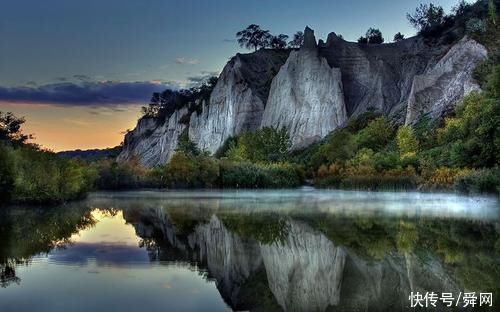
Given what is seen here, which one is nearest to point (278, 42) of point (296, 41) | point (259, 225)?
point (296, 41)

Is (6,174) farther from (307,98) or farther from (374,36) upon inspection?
(374,36)

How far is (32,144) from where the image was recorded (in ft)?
122

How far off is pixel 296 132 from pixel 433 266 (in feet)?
239

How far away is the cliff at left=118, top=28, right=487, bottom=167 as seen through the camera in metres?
64.9

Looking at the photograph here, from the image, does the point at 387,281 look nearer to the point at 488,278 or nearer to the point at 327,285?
the point at 327,285

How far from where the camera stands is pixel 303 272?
431 inches

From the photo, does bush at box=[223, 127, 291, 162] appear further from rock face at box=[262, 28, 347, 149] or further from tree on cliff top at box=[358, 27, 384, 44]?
tree on cliff top at box=[358, 27, 384, 44]

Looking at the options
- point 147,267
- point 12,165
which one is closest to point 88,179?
point 12,165

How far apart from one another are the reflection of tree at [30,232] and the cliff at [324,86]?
152 ft

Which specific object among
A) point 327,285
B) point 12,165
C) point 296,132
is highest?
point 296,132

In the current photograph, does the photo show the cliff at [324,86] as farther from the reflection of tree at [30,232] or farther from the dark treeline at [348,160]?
the reflection of tree at [30,232]

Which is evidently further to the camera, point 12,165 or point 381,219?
point 12,165

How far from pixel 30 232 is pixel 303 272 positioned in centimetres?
955

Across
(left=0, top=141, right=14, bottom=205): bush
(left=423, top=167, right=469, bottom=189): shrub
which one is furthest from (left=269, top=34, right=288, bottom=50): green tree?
(left=0, top=141, right=14, bottom=205): bush
